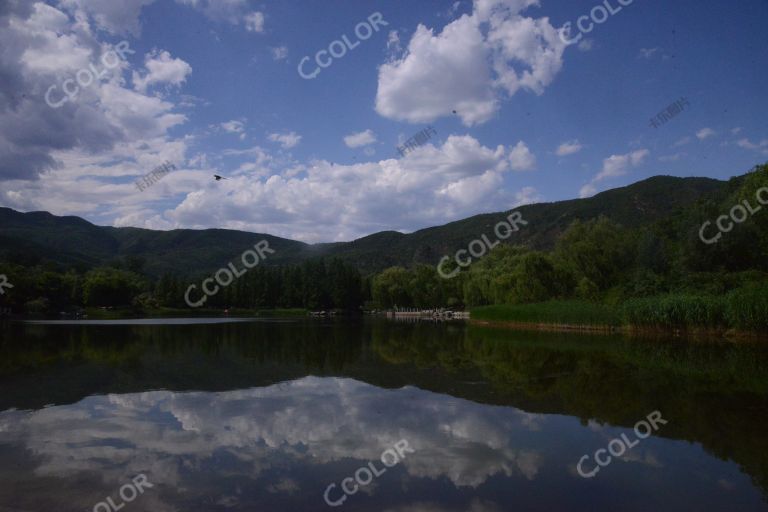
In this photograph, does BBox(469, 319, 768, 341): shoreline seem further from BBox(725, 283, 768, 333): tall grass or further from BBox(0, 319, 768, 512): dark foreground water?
BBox(0, 319, 768, 512): dark foreground water

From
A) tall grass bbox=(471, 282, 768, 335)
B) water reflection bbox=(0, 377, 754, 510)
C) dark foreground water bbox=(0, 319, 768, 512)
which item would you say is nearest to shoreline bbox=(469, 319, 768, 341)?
tall grass bbox=(471, 282, 768, 335)

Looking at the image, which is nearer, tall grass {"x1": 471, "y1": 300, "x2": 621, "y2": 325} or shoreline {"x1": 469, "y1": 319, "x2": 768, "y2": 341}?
shoreline {"x1": 469, "y1": 319, "x2": 768, "y2": 341}

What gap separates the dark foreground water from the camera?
275 inches

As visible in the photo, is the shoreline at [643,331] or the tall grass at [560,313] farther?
the tall grass at [560,313]

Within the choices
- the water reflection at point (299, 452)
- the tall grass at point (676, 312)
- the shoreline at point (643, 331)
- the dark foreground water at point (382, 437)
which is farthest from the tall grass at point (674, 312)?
the water reflection at point (299, 452)

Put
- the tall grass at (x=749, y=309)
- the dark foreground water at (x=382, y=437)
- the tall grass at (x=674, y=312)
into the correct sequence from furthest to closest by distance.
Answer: the tall grass at (x=674, y=312) < the tall grass at (x=749, y=309) < the dark foreground water at (x=382, y=437)

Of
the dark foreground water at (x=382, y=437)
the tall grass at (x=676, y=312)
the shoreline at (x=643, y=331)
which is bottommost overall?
the shoreline at (x=643, y=331)

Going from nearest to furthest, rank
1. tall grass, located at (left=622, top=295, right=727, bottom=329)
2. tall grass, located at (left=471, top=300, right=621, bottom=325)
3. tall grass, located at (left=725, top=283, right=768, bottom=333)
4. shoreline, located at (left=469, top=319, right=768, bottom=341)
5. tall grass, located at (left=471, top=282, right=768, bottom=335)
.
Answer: tall grass, located at (left=725, top=283, right=768, bottom=333) < tall grass, located at (left=471, top=282, right=768, bottom=335) < shoreline, located at (left=469, top=319, right=768, bottom=341) < tall grass, located at (left=622, top=295, right=727, bottom=329) < tall grass, located at (left=471, top=300, right=621, bottom=325)

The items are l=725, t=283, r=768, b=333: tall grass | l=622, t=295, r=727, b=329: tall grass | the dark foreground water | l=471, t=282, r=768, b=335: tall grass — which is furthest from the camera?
l=622, t=295, r=727, b=329: tall grass

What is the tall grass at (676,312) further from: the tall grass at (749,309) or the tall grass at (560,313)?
the tall grass at (560,313)

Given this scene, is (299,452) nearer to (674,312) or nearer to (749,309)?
(749,309)

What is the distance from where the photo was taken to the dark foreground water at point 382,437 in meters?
6.97

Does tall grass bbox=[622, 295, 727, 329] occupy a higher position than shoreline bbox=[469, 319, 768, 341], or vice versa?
tall grass bbox=[622, 295, 727, 329]

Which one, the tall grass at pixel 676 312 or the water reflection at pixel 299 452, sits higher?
the tall grass at pixel 676 312
